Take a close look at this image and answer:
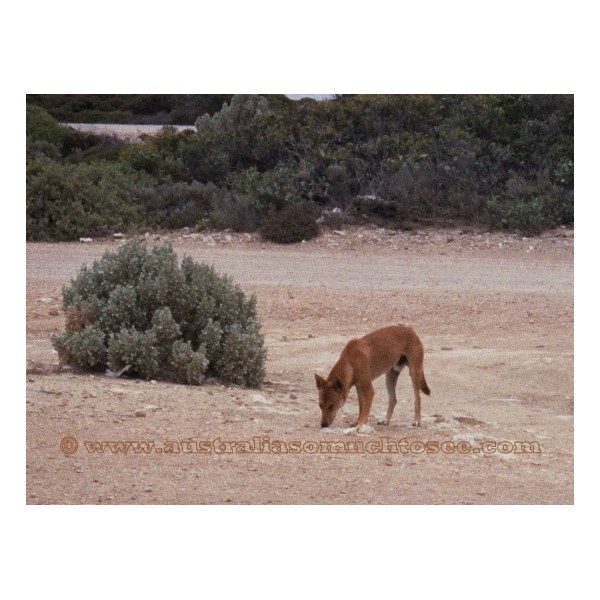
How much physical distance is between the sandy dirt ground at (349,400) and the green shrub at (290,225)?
0.12m

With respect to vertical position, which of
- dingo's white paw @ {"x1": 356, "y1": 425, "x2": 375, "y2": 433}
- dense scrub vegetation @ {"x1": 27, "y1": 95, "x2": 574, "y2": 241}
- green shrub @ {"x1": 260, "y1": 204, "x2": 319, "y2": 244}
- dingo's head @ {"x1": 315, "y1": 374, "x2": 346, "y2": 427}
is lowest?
dingo's white paw @ {"x1": 356, "y1": 425, "x2": 375, "y2": 433}

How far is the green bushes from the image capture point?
1052cm

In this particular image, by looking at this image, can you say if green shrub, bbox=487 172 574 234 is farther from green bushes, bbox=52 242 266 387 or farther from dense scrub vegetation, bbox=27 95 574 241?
green bushes, bbox=52 242 266 387

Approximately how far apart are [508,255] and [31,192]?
511 centimetres

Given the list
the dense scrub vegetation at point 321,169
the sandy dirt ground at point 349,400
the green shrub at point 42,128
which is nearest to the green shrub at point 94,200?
the dense scrub vegetation at point 321,169

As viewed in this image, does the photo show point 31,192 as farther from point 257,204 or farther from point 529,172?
point 529,172

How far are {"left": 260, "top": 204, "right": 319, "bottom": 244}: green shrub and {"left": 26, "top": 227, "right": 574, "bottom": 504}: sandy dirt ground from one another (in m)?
0.12

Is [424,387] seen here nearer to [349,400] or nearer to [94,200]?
[349,400]

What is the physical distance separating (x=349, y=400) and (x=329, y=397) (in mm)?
910

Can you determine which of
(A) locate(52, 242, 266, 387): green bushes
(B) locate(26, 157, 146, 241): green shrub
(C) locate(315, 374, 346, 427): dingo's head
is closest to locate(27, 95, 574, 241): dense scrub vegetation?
(B) locate(26, 157, 146, 241): green shrub

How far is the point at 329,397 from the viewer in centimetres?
935

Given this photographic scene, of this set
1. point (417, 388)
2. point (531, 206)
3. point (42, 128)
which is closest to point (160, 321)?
point (42, 128)

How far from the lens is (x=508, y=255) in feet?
41.0

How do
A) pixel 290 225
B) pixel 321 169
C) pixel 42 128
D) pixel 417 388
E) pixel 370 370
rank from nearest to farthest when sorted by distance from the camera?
1. pixel 370 370
2. pixel 417 388
3. pixel 42 128
4. pixel 290 225
5. pixel 321 169
